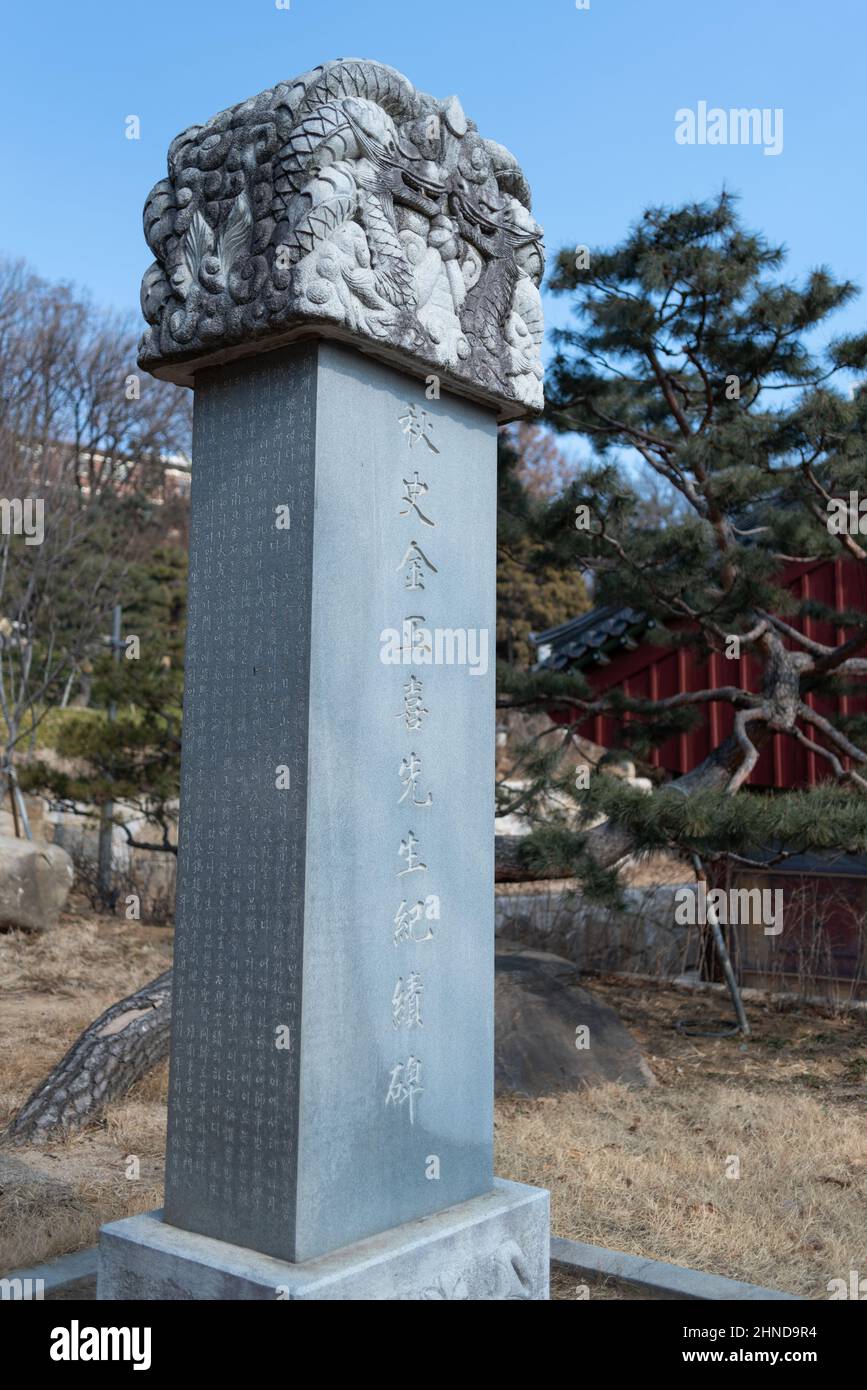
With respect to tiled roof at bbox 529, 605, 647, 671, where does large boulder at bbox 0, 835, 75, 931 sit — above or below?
below

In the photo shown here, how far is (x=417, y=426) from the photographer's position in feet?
10.7

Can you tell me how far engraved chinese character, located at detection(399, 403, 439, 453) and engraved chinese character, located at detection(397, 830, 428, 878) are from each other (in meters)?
1.05

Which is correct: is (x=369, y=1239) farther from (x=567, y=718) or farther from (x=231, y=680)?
(x=567, y=718)

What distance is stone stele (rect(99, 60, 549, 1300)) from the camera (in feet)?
9.44

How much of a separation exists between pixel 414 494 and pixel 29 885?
8.01m

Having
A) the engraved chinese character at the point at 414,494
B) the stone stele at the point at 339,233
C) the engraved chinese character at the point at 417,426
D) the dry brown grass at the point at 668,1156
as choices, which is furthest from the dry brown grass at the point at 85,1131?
the stone stele at the point at 339,233

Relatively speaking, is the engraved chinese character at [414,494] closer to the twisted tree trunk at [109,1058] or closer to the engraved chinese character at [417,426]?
the engraved chinese character at [417,426]

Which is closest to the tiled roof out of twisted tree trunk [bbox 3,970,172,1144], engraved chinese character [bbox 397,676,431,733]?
twisted tree trunk [bbox 3,970,172,1144]

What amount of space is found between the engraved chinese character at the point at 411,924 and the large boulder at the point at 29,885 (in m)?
7.78

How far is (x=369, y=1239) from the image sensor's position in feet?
9.68

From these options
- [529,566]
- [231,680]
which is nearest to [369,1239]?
[231,680]

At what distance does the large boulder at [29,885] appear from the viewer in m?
10.1

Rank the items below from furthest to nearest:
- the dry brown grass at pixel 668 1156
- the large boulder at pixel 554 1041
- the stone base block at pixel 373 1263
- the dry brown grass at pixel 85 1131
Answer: the large boulder at pixel 554 1041 → the dry brown grass at pixel 85 1131 → the dry brown grass at pixel 668 1156 → the stone base block at pixel 373 1263

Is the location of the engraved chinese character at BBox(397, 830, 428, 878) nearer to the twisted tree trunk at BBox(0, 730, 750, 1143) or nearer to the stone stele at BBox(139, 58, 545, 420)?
the stone stele at BBox(139, 58, 545, 420)
